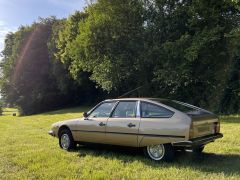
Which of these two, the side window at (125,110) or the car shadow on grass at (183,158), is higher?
the side window at (125,110)

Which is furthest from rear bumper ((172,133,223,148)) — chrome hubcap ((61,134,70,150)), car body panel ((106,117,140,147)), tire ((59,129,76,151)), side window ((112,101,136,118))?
chrome hubcap ((61,134,70,150))

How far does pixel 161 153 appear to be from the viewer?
800 cm

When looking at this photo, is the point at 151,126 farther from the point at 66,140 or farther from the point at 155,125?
the point at 66,140

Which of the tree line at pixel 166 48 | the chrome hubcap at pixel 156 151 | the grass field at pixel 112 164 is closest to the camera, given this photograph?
the grass field at pixel 112 164

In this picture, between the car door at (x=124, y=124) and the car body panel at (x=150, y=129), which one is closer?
the car body panel at (x=150, y=129)

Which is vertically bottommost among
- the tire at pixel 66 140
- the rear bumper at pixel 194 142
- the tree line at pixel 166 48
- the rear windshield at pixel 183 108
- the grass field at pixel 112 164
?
the grass field at pixel 112 164

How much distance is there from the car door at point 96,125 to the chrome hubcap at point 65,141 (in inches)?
19.8

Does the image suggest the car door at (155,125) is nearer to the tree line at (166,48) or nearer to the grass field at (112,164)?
the grass field at (112,164)

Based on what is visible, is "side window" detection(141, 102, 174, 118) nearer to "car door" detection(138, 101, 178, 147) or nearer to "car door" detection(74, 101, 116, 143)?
"car door" detection(138, 101, 178, 147)

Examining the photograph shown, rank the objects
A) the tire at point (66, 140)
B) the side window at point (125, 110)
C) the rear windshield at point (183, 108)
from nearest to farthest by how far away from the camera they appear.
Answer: the rear windshield at point (183, 108) → the side window at point (125, 110) → the tire at point (66, 140)

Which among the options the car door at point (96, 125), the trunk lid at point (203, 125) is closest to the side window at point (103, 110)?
the car door at point (96, 125)

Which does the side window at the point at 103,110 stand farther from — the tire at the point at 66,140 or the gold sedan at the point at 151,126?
the tire at the point at 66,140

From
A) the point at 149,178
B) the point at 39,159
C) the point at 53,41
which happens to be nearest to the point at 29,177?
the point at 39,159

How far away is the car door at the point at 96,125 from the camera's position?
911 centimetres
